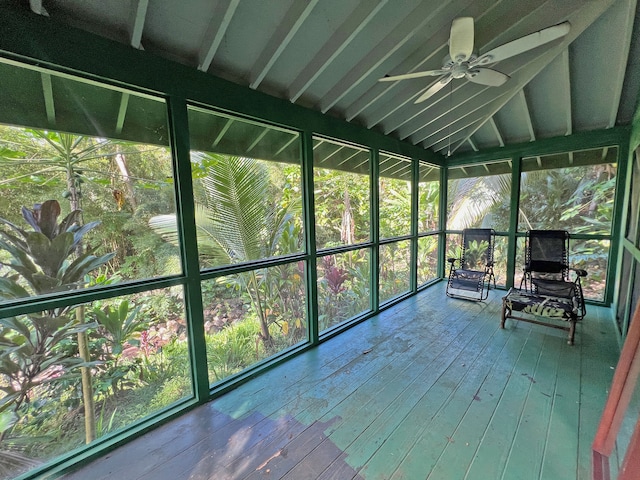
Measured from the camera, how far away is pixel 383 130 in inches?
148

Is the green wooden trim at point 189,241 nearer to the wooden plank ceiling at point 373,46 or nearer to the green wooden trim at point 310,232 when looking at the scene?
the wooden plank ceiling at point 373,46

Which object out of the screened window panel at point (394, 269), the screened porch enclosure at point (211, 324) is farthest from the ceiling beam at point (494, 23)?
the screened window panel at point (394, 269)

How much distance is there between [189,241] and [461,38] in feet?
7.99

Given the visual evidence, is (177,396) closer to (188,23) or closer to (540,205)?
(188,23)

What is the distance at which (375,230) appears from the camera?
3871 mm

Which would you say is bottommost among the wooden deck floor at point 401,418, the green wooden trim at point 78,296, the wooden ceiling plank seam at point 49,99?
the wooden deck floor at point 401,418

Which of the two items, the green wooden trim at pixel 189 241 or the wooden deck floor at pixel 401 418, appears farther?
the green wooden trim at pixel 189 241

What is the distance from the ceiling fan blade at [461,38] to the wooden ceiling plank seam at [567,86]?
1615 millimetres

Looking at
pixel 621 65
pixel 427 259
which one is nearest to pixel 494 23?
pixel 621 65

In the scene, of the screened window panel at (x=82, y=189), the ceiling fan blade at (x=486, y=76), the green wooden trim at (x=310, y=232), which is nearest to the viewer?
the screened window panel at (x=82, y=189)

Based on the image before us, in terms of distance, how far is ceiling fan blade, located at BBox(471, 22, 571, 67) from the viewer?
66.6 inches

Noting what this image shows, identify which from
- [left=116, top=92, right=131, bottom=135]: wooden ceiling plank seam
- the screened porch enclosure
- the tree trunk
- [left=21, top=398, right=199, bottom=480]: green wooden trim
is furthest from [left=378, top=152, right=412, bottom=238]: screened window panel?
the tree trunk

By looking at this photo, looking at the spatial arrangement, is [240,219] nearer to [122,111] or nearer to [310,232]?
[310,232]

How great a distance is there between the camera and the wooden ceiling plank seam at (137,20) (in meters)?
1.46
